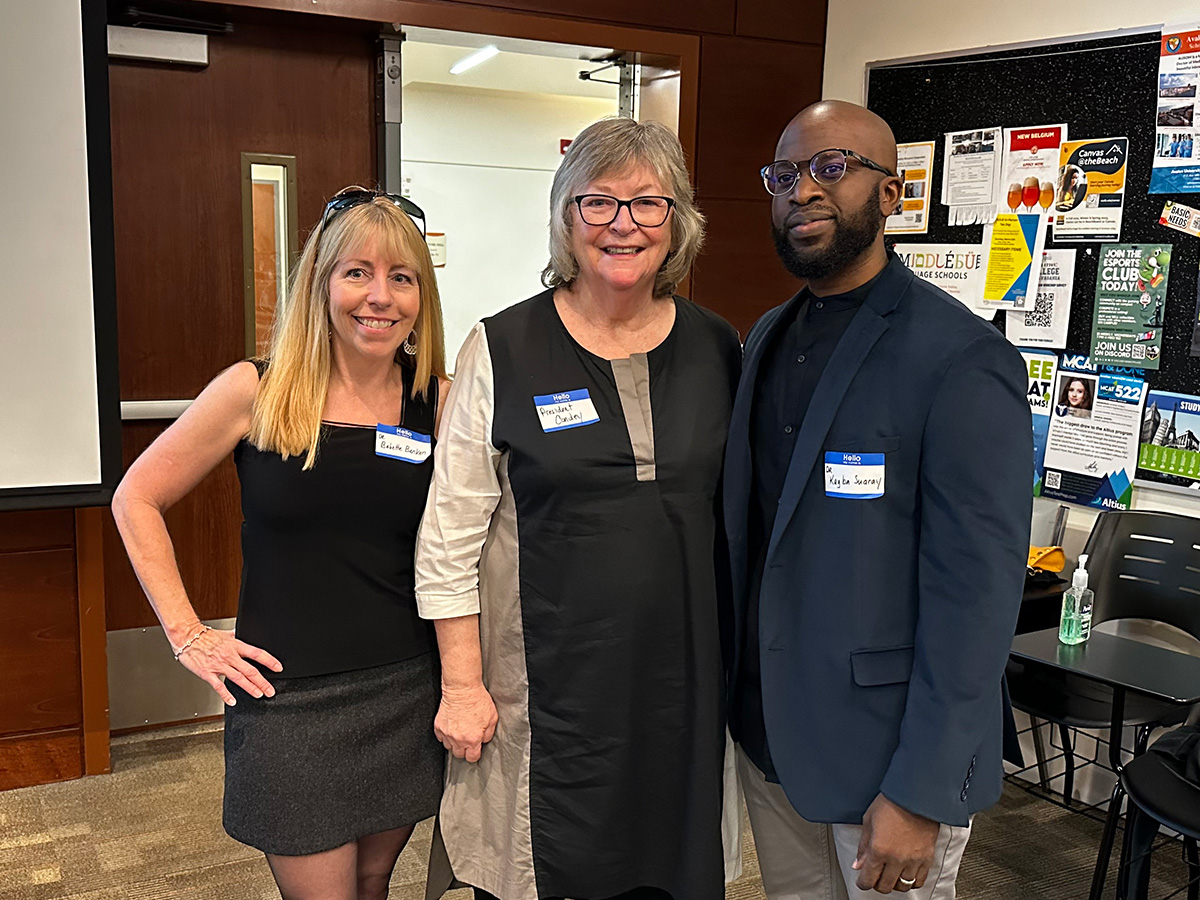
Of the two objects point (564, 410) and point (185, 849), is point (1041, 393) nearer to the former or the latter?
point (564, 410)

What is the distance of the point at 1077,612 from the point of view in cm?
257

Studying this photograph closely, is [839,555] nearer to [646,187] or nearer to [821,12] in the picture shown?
[646,187]

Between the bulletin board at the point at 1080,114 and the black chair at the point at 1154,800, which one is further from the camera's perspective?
the bulletin board at the point at 1080,114

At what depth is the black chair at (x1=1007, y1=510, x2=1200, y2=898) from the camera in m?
2.75

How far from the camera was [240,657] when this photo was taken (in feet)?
5.48

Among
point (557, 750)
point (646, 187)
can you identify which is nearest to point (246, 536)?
point (557, 750)

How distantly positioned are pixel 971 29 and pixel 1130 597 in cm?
192

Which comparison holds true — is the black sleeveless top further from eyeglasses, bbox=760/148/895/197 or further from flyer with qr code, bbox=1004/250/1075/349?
flyer with qr code, bbox=1004/250/1075/349

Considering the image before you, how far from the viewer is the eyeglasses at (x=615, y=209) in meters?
1.65

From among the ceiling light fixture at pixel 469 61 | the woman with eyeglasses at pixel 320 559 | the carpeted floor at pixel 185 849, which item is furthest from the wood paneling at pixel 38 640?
the ceiling light fixture at pixel 469 61

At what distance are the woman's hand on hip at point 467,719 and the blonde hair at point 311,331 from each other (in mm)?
452

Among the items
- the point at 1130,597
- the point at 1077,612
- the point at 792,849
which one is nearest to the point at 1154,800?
the point at 1077,612

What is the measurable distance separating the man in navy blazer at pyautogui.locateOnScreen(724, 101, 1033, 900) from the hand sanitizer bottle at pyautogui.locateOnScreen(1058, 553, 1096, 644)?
3.40ft

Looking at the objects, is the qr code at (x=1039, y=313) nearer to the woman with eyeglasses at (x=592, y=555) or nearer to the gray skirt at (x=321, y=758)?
the woman with eyeglasses at (x=592, y=555)
